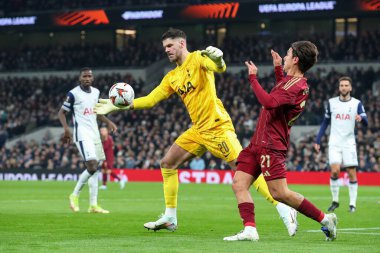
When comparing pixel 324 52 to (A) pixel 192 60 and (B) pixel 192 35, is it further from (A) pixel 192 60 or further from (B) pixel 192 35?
(A) pixel 192 60

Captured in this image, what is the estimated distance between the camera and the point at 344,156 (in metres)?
19.0

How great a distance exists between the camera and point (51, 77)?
5300cm

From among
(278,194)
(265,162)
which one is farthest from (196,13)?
(278,194)

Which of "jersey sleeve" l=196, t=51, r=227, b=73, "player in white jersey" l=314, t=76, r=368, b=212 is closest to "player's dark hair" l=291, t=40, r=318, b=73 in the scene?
"jersey sleeve" l=196, t=51, r=227, b=73

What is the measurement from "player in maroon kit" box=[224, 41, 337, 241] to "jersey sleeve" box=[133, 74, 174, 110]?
2.04 metres

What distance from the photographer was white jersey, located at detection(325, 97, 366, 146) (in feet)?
61.9

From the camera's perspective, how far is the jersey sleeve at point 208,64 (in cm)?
1141

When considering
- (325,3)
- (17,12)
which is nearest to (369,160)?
(325,3)

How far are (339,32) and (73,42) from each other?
18.2 metres

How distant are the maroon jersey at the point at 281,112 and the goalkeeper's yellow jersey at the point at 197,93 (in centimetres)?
165

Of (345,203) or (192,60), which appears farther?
(345,203)

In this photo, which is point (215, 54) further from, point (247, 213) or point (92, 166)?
point (92, 166)

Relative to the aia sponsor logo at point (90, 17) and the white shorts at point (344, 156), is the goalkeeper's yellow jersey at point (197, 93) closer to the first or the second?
the white shorts at point (344, 156)

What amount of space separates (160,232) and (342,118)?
751 centimetres
